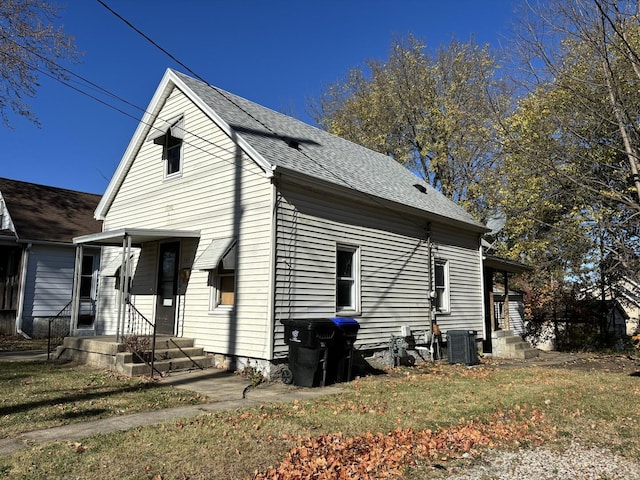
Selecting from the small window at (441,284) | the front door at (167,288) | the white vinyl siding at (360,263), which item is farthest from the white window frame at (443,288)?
the front door at (167,288)

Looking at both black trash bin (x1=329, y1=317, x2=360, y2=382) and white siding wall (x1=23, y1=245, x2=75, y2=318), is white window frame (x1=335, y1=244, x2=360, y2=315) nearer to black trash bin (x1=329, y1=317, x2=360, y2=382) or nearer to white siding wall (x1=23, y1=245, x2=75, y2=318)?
→ black trash bin (x1=329, y1=317, x2=360, y2=382)

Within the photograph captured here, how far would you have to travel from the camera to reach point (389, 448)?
204 inches

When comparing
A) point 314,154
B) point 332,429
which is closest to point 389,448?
point 332,429

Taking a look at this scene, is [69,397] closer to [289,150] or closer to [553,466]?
[553,466]

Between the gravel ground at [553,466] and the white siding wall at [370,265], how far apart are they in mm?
5233

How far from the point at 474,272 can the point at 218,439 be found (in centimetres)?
1319

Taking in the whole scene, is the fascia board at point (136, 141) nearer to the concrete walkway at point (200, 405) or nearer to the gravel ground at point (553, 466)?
the concrete walkway at point (200, 405)

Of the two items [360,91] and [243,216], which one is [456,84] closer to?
[360,91]

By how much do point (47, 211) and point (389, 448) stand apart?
1855 cm

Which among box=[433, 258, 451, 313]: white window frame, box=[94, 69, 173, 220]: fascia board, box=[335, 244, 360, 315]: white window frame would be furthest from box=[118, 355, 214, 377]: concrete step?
box=[433, 258, 451, 313]: white window frame

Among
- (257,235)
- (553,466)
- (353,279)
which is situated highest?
(257,235)

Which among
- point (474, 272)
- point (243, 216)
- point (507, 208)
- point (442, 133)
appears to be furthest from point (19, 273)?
point (442, 133)

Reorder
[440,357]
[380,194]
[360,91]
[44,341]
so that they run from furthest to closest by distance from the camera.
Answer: [360,91], [44,341], [440,357], [380,194]

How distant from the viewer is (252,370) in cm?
975
